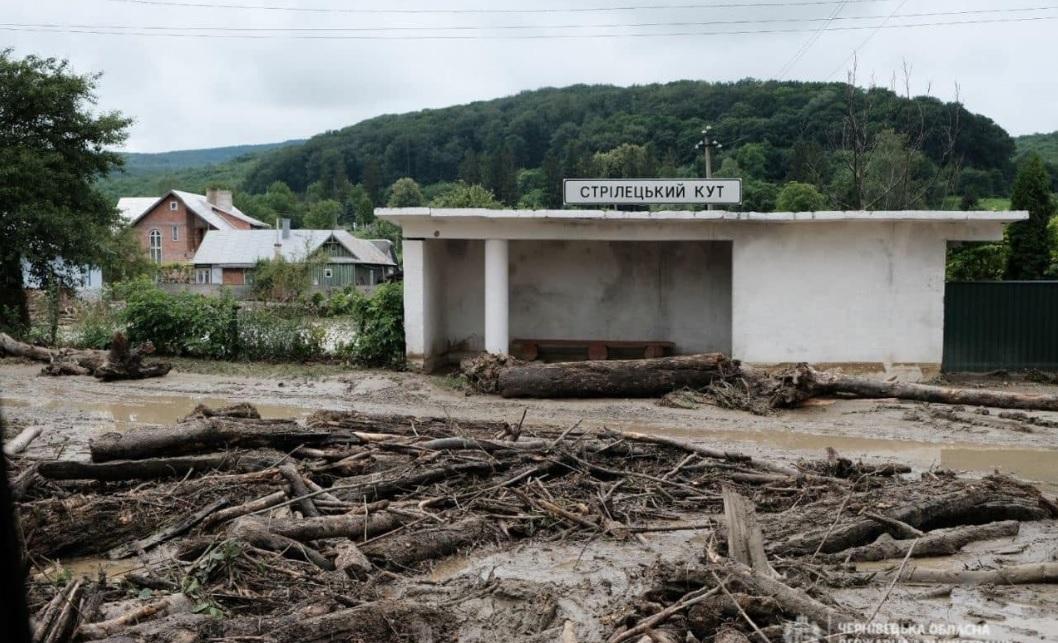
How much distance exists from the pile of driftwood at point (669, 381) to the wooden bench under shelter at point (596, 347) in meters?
4.07

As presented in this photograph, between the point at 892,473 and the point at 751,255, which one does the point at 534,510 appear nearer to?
the point at 892,473

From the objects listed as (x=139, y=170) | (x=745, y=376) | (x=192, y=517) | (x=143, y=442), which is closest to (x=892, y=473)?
(x=745, y=376)

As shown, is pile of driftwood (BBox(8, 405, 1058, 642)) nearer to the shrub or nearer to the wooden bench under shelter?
the wooden bench under shelter

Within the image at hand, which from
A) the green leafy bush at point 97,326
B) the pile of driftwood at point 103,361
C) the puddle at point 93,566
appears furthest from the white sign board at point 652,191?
the puddle at point 93,566

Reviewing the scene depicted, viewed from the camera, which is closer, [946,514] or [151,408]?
[946,514]

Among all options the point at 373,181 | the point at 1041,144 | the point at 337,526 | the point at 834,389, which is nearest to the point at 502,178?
the point at 373,181

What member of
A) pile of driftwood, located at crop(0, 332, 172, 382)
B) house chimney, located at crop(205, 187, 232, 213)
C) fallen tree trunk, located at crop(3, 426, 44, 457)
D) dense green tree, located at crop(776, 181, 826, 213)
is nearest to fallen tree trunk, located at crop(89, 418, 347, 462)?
fallen tree trunk, located at crop(3, 426, 44, 457)

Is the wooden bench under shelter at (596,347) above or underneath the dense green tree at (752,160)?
underneath

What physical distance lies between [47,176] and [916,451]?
22842 millimetres

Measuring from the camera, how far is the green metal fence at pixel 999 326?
18.2m

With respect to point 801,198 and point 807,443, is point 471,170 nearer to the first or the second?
point 801,198

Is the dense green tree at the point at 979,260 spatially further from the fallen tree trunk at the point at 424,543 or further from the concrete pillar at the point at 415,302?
the fallen tree trunk at the point at 424,543

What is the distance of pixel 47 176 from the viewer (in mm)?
23922

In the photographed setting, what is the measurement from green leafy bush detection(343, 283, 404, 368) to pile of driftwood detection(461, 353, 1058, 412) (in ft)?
10.2
